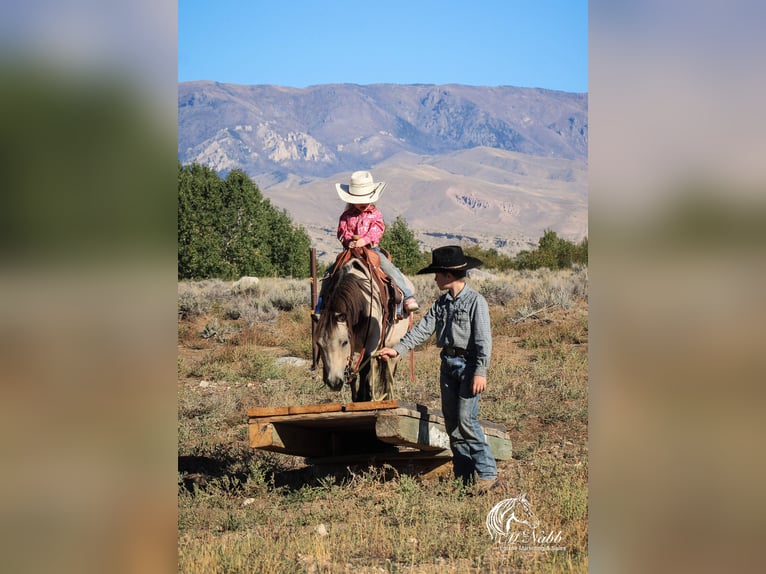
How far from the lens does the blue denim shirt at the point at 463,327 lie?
646cm

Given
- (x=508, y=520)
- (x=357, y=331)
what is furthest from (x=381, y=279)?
(x=508, y=520)

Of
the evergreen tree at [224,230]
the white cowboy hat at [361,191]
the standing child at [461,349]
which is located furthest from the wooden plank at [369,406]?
the evergreen tree at [224,230]

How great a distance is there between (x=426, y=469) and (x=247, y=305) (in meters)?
12.3

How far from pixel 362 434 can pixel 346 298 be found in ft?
5.00

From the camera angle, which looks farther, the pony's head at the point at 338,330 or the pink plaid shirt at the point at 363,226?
the pink plaid shirt at the point at 363,226

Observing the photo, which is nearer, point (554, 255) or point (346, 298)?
point (346, 298)

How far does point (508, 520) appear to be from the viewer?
16.9ft

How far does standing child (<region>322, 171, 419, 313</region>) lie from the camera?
27.6 ft

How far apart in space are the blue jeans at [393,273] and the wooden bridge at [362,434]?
1.48m

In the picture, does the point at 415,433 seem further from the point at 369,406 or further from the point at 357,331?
the point at 357,331

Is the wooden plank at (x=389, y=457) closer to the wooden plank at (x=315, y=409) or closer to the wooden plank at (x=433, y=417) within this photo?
the wooden plank at (x=433, y=417)

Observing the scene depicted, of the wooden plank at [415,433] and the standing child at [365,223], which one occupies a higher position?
the standing child at [365,223]
